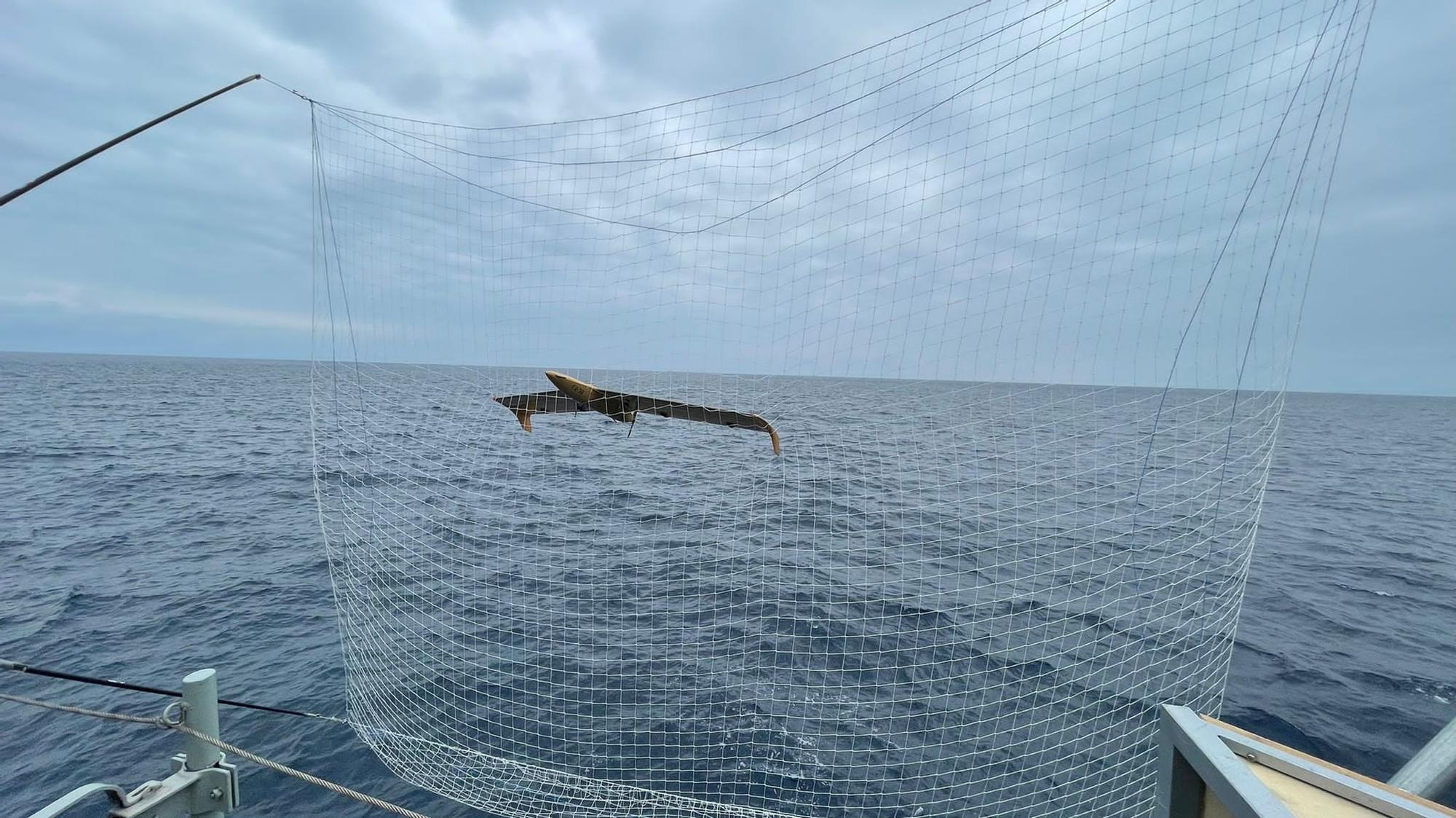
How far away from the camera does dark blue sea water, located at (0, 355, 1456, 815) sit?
19.9ft

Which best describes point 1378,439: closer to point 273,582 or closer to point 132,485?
point 273,582

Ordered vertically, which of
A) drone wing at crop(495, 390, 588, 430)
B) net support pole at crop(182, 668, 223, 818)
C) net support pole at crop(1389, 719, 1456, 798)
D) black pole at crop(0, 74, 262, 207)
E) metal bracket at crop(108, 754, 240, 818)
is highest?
black pole at crop(0, 74, 262, 207)

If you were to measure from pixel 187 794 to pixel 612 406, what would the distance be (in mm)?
3322

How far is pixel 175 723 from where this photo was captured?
10.7ft

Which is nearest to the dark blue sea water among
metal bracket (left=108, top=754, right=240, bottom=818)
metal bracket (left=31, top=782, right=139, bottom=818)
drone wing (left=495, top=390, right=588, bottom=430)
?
metal bracket (left=108, top=754, right=240, bottom=818)

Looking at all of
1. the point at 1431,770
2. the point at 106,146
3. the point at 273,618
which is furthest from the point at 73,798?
the point at 273,618

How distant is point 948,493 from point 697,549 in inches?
356

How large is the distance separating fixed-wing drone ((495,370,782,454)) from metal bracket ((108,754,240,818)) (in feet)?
9.12

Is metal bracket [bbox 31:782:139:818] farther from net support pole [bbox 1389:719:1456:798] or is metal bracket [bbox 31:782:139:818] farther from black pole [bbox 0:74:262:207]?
net support pole [bbox 1389:719:1456:798]

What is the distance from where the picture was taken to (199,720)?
3.34 metres

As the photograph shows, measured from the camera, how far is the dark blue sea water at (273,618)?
6.07 metres

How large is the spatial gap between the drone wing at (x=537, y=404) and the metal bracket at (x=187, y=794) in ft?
9.27

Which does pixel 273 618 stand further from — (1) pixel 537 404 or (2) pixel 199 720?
(2) pixel 199 720

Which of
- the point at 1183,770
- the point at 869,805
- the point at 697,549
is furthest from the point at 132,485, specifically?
the point at 1183,770
